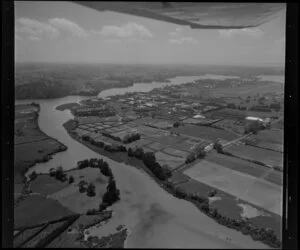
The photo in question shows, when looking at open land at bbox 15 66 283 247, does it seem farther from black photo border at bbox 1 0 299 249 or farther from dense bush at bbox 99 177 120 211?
black photo border at bbox 1 0 299 249

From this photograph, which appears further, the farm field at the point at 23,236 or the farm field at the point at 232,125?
the farm field at the point at 232,125

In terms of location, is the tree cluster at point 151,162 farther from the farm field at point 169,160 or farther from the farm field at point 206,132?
the farm field at point 206,132

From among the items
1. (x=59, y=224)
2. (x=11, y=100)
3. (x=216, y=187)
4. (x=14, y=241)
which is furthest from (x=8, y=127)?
(x=216, y=187)

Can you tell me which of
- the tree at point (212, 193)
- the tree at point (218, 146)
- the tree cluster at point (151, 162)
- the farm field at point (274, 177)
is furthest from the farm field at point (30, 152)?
the farm field at point (274, 177)

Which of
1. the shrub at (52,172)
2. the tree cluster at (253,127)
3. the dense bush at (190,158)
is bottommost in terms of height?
the shrub at (52,172)

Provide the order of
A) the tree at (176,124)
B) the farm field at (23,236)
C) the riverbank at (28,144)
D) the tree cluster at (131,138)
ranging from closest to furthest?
the farm field at (23,236) → the riverbank at (28,144) → the tree cluster at (131,138) → the tree at (176,124)

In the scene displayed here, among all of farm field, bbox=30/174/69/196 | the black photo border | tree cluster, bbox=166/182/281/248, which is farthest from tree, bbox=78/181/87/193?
tree cluster, bbox=166/182/281/248
